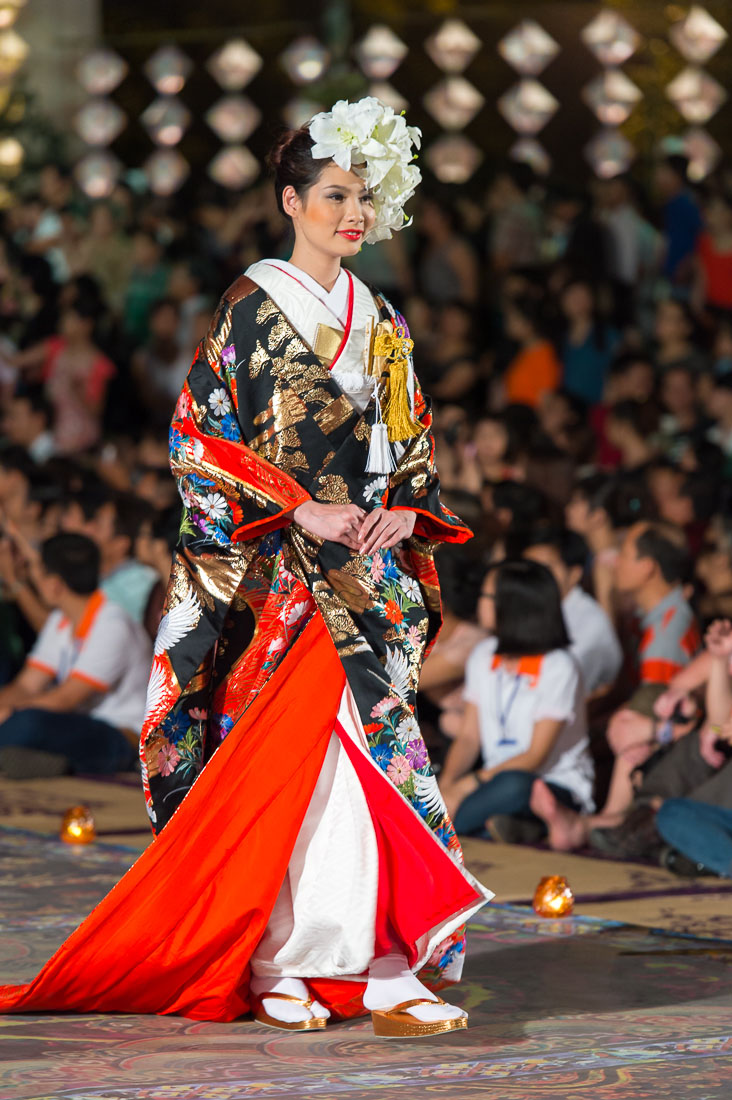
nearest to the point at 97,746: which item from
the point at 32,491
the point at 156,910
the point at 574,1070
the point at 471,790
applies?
the point at 471,790

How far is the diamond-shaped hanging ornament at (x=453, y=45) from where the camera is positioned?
36.0 feet

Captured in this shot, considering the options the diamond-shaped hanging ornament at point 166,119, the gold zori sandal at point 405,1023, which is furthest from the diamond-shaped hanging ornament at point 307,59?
the gold zori sandal at point 405,1023

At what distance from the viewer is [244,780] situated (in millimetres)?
3188

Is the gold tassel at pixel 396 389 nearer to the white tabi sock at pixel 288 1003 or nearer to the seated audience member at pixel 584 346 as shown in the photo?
the white tabi sock at pixel 288 1003

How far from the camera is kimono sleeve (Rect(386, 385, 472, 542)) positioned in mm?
3309

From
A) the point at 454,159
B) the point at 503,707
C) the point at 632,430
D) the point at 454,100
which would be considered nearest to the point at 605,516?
the point at 503,707

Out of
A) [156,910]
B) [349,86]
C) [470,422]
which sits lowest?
[156,910]

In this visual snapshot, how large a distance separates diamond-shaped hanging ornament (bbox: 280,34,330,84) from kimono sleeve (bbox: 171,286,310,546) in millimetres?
8422

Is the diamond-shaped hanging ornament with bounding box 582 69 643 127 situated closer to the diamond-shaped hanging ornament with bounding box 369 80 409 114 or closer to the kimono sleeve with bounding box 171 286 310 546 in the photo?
the diamond-shaped hanging ornament with bounding box 369 80 409 114

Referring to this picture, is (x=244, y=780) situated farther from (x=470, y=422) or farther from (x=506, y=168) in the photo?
(x=506, y=168)

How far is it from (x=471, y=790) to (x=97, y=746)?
1.43 meters

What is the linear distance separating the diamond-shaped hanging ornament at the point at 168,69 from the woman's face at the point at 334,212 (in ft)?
29.2

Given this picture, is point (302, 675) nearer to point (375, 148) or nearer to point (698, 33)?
point (375, 148)

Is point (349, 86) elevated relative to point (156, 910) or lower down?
elevated
